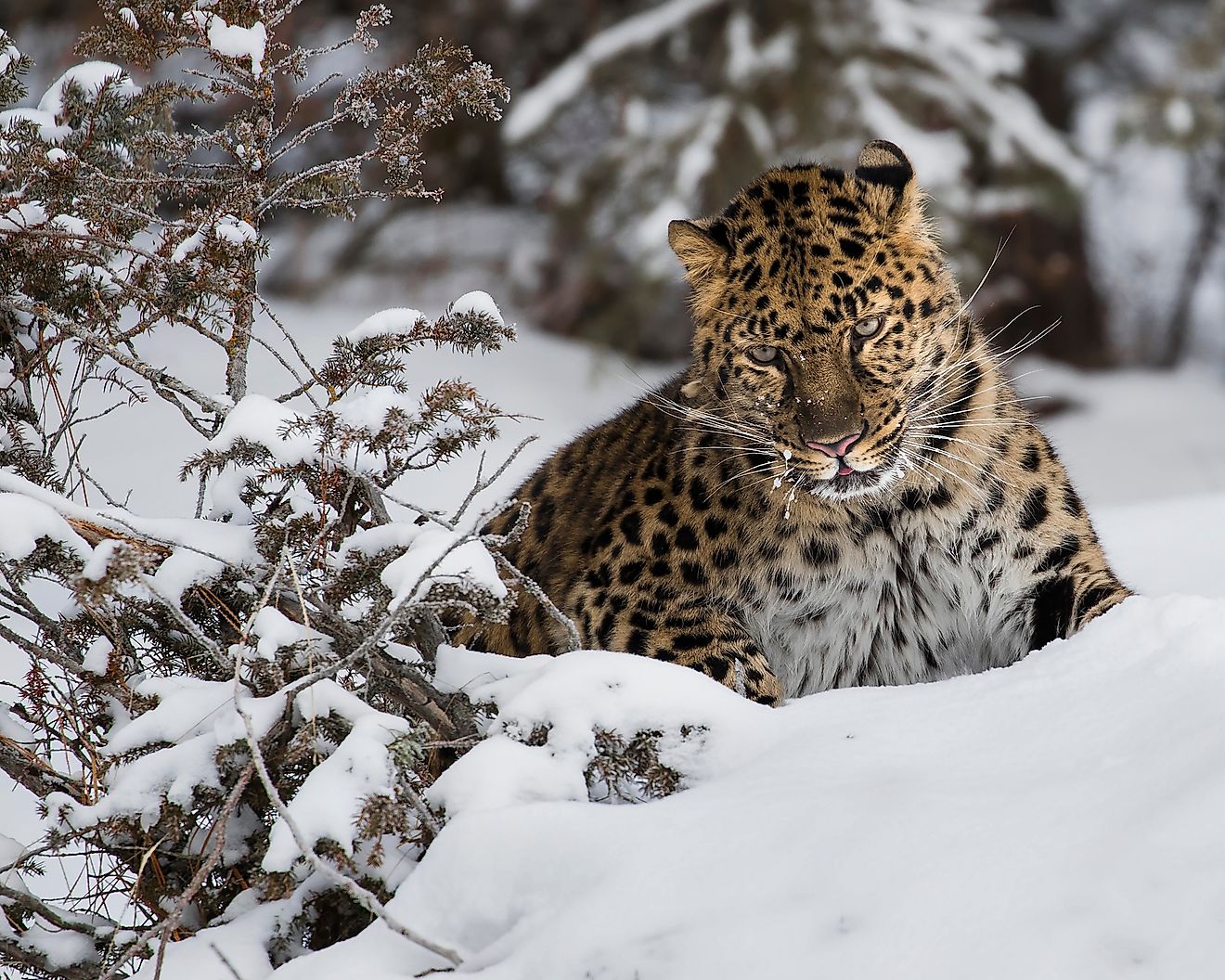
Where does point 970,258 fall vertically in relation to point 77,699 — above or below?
above

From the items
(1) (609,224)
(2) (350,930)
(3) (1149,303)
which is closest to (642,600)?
(2) (350,930)

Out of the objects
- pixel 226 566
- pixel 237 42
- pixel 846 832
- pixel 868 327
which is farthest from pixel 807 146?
pixel 846 832

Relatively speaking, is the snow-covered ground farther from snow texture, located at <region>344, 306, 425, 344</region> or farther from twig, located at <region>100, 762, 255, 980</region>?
snow texture, located at <region>344, 306, 425, 344</region>

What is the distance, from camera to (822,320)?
4.23 metres

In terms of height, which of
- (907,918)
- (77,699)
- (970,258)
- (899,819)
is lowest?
(907,918)

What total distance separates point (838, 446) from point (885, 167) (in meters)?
0.95

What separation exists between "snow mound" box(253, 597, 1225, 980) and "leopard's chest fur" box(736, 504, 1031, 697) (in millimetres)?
907

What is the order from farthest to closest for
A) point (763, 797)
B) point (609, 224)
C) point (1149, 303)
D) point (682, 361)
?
1. point (1149, 303)
2. point (682, 361)
3. point (609, 224)
4. point (763, 797)

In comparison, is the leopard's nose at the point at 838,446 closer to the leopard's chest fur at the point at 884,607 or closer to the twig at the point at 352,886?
the leopard's chest fur at the point at 884,607

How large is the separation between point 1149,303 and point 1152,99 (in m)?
3.07

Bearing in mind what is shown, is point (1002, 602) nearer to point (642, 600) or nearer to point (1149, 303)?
point (642, 600)

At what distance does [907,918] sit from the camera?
2.55m

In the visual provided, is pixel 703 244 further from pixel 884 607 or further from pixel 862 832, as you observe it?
pixel 862 832

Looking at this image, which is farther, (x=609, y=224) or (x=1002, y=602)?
(x=609, y=224)
